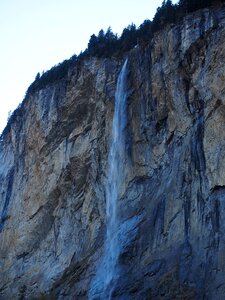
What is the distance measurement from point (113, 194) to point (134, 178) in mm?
2212

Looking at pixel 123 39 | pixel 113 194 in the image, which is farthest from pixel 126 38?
pixel 113 194

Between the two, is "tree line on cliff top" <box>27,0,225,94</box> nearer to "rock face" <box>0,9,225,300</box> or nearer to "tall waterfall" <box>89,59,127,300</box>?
"rock face" <box>0,9,225,300</box>

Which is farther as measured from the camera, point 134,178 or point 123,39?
point 123,39

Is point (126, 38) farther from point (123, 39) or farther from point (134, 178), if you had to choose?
point (134, 178)

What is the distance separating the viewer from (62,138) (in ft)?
133

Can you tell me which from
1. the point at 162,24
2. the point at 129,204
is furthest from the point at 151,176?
the point at 162,24

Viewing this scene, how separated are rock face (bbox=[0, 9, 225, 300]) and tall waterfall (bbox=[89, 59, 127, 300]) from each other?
0.58m

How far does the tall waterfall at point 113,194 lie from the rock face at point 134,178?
1.90 ft

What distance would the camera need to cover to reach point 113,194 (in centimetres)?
3275

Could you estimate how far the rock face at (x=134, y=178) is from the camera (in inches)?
965

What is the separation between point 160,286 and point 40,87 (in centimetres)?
2556

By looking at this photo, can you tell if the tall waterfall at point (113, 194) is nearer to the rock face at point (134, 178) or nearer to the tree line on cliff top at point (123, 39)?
the rock face at point (134, 178)

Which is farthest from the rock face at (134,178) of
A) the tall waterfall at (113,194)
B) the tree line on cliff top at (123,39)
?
the tree line on cliff top at (123,39)

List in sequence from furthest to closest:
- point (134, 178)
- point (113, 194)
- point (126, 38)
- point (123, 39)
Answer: point (123, 39) < point (126, 38) < point (113, 194) < point (134, 178)
